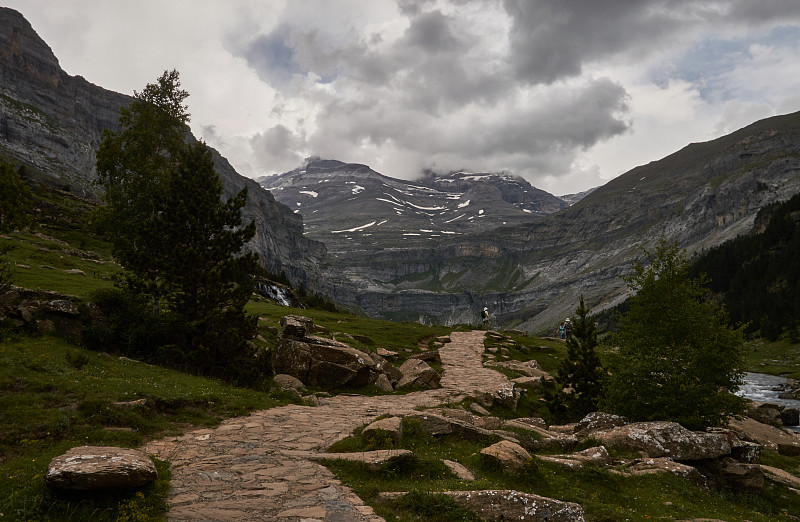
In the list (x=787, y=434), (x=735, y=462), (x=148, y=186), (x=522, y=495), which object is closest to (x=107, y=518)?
(x=522, y=495)

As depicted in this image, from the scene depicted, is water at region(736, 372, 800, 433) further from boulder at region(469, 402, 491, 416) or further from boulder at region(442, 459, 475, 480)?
boulder at region(442, 459, 475, 480)

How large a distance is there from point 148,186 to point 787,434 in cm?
4710

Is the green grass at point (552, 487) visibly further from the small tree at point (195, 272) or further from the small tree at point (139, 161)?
the small tree at point (139, 161)

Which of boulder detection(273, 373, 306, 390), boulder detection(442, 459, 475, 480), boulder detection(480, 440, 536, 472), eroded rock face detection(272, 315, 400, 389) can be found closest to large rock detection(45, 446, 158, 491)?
boulder detection(442, 459, 475, 480)

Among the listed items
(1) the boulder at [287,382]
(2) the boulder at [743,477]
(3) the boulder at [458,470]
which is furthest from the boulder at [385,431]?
(2) the boulder at [743,477]

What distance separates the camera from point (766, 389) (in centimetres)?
6556

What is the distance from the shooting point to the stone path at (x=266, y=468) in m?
9.24

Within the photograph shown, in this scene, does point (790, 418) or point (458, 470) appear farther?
point (790, 418)

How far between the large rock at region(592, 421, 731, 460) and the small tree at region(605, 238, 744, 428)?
3.12 m

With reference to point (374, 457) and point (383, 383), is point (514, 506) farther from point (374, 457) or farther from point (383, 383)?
point (383, 383)

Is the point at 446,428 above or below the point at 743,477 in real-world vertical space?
above

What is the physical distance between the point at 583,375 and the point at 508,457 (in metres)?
16.8

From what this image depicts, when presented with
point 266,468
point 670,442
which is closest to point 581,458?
point 670,442

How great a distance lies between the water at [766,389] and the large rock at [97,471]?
65.9m
